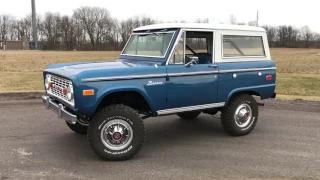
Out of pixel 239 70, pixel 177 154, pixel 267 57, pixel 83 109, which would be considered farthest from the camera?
pixel 267 57

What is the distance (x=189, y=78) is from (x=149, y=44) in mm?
1020

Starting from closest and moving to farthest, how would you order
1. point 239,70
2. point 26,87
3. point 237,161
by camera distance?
point 237,161 < point 239,70 < point 26,87

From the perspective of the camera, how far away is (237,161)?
5.04 meters

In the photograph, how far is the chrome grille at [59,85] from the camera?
16.4ft

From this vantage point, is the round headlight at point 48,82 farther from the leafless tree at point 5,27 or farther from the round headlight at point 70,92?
the leafless tree at point 5,27

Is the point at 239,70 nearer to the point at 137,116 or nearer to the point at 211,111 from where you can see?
the point at 211,111

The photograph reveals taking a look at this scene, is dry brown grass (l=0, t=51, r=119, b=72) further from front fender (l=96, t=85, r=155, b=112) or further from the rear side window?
front fender (l=96, t=85, r=155, b=112)

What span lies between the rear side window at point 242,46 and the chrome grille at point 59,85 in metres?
2.77

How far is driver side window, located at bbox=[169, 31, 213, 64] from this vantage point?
556 centimetres

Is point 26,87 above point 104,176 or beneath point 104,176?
above

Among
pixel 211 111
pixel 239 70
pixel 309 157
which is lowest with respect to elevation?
pixel 309 157

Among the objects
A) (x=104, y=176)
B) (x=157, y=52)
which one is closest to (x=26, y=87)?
(x=157, y=52)

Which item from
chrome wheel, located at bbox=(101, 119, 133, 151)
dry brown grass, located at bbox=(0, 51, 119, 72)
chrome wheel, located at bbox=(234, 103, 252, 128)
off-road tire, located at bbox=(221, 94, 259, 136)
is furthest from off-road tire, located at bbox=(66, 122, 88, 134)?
dry brown grass, located at bbox=(0, 51, 119, 72)

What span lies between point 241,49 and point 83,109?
10.4 ft
